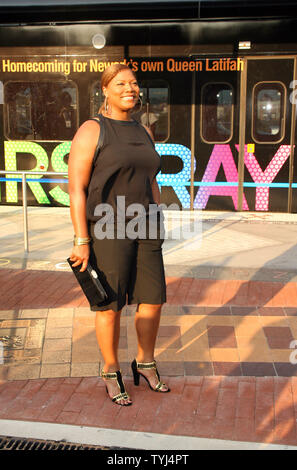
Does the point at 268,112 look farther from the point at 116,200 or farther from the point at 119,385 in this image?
the point at 119,385

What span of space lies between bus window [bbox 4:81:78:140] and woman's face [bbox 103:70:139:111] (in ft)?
20.7

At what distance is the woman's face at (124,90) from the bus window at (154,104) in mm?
5956

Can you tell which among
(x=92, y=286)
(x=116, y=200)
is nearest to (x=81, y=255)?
(x=92, y=286)

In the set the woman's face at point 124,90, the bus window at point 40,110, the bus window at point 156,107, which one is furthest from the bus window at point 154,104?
the woman's face at point 124,90

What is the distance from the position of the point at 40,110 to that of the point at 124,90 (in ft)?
21.7

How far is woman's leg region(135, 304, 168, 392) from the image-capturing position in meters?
3.42

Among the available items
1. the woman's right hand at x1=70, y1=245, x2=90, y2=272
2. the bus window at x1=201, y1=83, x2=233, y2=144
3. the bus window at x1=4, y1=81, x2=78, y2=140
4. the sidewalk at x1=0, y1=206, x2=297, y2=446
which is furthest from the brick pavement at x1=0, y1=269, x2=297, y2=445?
the bus window at x1=4, y1=81, x2=78, y2=140

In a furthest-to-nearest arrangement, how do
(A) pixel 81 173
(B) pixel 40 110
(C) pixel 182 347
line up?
(B) pixel 40 110
(C) pixel 182 347
(A) pixel 81 173

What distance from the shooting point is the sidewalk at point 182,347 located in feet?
10.4

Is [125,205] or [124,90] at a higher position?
[124,90]

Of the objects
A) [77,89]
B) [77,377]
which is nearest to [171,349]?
[77,377]

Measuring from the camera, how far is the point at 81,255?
3.19 metres
